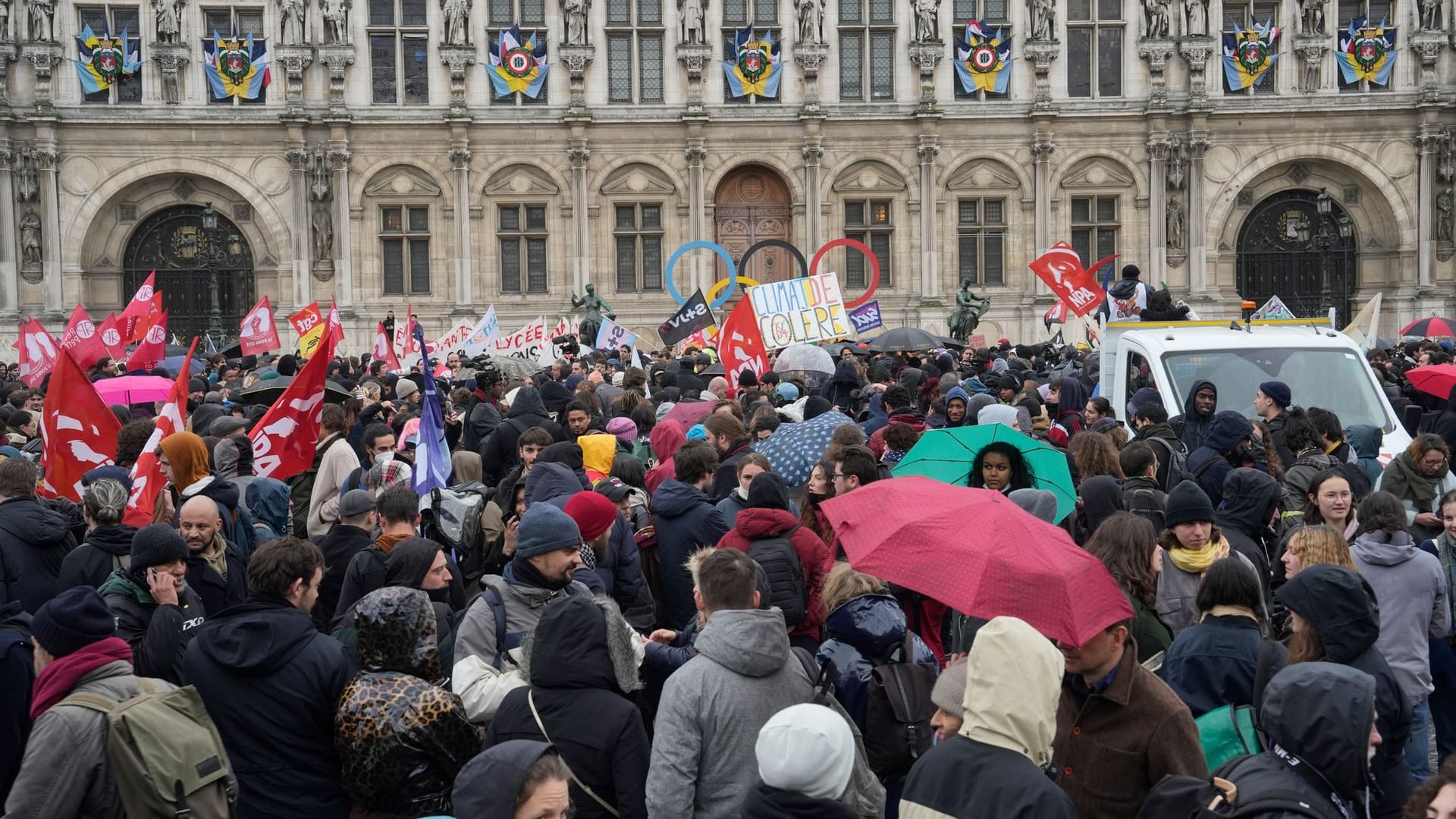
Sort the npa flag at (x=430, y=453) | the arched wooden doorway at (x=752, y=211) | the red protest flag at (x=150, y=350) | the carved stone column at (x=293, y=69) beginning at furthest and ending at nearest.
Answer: the arched wooden doorway at (x=752, y=211) < the carved stone column at (x=293, y=69) < the red protest flag at (x=150, y=350) < the npa flag at (x=430, y=453)

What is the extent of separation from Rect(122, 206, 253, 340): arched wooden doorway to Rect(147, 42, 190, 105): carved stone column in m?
2.59

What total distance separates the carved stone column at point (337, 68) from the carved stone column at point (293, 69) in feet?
1.35

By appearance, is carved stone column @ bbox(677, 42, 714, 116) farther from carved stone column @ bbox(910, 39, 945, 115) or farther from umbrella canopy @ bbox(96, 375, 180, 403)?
umbrella canopy @ bbox(96, 375, 180, 403)

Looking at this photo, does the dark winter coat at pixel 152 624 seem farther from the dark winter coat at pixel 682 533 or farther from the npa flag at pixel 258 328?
the npa flag at pixel 258 328

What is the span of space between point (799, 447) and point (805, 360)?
8071 mm

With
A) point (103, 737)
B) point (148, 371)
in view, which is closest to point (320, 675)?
point (103, 737)

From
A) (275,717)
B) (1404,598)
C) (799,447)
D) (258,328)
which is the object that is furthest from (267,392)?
(1404,598)

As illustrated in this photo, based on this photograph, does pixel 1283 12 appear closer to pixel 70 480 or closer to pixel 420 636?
pixel 70 480

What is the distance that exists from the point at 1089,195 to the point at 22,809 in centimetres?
3372

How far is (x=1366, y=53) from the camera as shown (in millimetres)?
35688

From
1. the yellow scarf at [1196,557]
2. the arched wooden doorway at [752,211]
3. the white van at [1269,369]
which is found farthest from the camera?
the arched wooden doorway at [752,211]

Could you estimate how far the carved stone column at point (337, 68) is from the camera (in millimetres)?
34750

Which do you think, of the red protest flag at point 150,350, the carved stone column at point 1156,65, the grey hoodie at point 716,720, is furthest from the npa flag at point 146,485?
the carved stone column at point 1156,65

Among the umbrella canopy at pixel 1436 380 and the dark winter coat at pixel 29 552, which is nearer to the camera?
the dark winter coat at pixel 29 552
